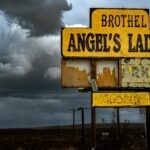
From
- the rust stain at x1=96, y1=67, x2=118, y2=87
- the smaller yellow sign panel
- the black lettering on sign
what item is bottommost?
the smaller yellow sign panel

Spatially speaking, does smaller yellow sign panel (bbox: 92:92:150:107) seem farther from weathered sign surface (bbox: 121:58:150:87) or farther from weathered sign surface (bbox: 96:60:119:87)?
weathered sign surface (bbox: 96:60:119:87)

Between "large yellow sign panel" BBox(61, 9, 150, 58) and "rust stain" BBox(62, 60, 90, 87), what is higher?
"large yellow sign panel" BBox(61, 9, 150, 58)

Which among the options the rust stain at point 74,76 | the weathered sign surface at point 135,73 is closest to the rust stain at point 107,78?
the weathered sign surface at point 135,73

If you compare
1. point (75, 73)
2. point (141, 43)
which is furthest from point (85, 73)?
point (141, 43)

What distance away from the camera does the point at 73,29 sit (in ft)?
64.9

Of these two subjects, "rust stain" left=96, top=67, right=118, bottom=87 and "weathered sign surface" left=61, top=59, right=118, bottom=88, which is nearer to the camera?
"weathered sign surface" left=61, top=59, right=118, bottom=88

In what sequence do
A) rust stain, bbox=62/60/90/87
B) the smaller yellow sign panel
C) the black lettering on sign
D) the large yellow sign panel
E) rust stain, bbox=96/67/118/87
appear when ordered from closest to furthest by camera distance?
the smaller yellow sign panel → rust stain, bbox=62/60/90/87 → the large yellow sign panel → rust stain, bbox=96/67/118/87 → the black lettering on sign

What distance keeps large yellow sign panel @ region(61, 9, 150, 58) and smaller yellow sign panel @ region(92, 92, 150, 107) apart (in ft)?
5.18

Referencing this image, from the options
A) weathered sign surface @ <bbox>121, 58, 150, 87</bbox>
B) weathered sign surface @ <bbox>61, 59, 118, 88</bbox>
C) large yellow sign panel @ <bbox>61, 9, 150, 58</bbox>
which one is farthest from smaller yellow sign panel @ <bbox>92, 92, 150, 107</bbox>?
large yellow sign panel @ <bbox>61, 9, 150, 58</bbox>

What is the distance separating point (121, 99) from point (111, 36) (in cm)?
234

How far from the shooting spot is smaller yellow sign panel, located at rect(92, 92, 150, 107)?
18.8 meters

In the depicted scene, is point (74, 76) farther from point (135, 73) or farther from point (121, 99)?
point (135, 73)

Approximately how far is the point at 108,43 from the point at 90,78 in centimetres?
137

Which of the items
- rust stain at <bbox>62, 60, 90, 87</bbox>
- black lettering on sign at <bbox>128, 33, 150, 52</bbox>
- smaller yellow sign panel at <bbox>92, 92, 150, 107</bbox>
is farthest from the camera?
black lettering on sign at <bbox>128, 33, 150, 52</bbox>
